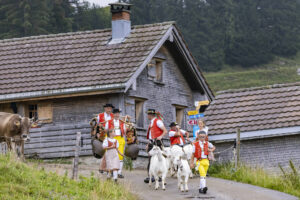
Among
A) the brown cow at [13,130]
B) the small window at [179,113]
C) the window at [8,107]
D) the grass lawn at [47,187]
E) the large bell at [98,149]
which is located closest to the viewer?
the grass lawn at [47,187]

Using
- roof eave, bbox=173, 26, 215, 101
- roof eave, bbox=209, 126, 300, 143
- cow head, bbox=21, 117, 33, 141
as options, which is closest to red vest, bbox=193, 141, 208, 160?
roof eave, bbox=209, 126, 300, 143

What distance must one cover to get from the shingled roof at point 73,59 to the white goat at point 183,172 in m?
7.34

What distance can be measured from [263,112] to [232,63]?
7343 cm

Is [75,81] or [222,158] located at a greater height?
[75,81]

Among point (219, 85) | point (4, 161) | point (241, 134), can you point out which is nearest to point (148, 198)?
point (4, 161)

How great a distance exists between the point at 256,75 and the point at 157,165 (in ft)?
245

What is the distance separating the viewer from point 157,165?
17.7 metres

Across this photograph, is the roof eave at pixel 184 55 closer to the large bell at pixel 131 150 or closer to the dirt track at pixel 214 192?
the large bell at pixel 131 150

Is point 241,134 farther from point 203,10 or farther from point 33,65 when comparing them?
point 203,10

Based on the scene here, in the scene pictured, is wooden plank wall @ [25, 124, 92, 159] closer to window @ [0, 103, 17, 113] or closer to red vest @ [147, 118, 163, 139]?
window @ [0, 103, 17, 113]

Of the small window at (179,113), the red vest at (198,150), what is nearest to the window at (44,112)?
the small window at (179,113)

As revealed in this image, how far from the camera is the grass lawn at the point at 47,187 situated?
49.3 ft

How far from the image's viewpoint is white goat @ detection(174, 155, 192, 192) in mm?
17502

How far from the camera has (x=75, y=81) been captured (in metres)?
25.8
